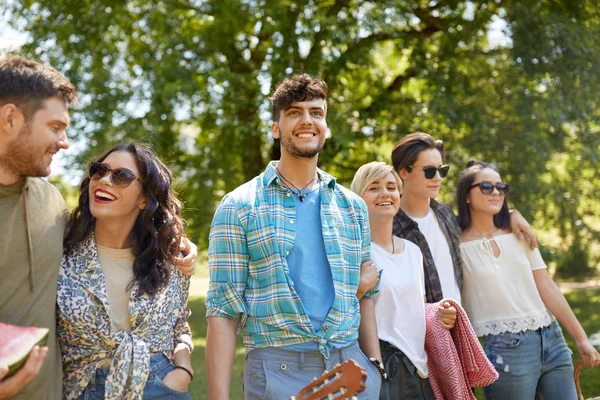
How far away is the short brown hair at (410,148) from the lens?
4738 millimetres

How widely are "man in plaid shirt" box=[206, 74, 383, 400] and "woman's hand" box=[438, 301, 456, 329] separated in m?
0.60

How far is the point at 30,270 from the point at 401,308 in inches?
83.4

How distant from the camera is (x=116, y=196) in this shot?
3.39 m

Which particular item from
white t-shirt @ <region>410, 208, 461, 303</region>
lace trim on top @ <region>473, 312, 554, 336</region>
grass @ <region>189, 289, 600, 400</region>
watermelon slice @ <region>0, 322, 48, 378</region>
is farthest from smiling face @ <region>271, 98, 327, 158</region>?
grass @ <region>189, 289, 600, 400</region>

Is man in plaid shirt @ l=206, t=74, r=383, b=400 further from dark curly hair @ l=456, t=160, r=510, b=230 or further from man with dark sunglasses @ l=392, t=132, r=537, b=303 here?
dark curly hair @ l=456, t=160, r=510, b=230

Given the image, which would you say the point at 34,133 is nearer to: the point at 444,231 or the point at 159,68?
the point at 444,231

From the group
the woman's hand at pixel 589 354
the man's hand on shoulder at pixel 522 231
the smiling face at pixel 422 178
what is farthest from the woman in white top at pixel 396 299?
the woman's hand at pixel 589 354

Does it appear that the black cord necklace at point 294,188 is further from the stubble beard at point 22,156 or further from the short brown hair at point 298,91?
the stubble beard at point 22,156

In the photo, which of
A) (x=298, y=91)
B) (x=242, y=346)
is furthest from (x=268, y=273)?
(x=242, y=346)

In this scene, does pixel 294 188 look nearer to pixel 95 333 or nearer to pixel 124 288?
pixel 124 288

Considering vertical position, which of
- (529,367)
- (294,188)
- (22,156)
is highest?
(22,156)

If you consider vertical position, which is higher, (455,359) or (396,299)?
(396,299)

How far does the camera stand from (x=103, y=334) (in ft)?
10.3

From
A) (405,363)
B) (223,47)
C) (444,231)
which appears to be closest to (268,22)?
(223,47)
